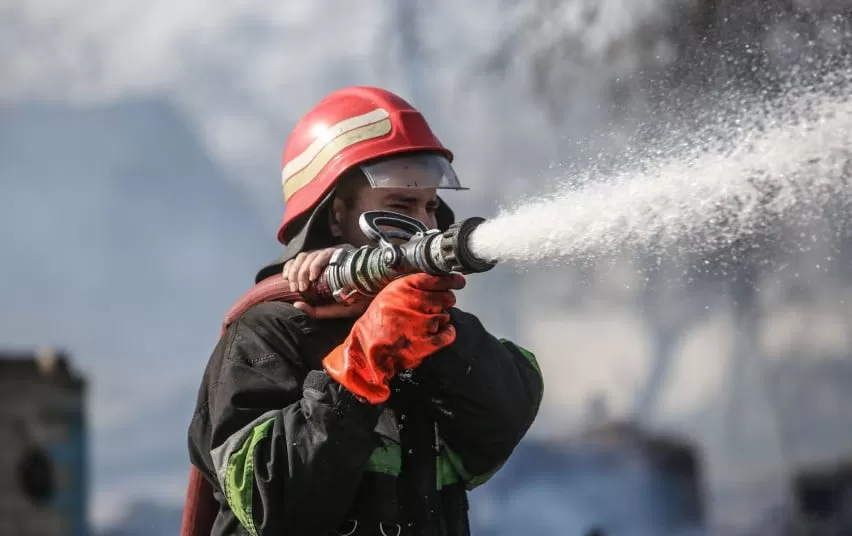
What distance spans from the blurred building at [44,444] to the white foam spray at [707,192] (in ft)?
37.7

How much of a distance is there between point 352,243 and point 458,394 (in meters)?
0.72

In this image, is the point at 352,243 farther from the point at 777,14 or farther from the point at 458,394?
the point at 777,14

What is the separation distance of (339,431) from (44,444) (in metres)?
11.7

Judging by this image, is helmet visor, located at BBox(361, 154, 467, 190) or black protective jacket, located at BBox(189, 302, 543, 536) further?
helmet visor, located at BBox(361, 154, 467, 190)

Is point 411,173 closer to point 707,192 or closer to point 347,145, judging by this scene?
point 347,145

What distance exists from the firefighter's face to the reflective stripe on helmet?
157mm

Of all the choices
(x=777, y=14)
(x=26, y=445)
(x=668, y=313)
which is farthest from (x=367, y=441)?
(x=26, y=445)

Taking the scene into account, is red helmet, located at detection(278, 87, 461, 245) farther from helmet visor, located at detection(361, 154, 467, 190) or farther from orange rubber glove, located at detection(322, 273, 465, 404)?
orange rubber glove, located at detection(322, 273, 465, 404)

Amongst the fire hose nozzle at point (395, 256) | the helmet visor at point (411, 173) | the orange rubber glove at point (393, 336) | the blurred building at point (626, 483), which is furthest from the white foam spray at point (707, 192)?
the blurred building at point (626, 483)

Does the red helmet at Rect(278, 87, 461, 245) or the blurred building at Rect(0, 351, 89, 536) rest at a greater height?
the blurred building at Rect(0, 351, 89, 536)

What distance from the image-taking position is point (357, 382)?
10.7 feet

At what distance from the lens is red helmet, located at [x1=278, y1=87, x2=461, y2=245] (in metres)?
3.91

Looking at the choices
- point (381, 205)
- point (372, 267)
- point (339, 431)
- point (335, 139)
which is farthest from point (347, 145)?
point (339, 431)

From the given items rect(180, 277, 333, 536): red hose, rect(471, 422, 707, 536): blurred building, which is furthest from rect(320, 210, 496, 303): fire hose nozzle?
rect(471, 422, 707, 536): blurred building
